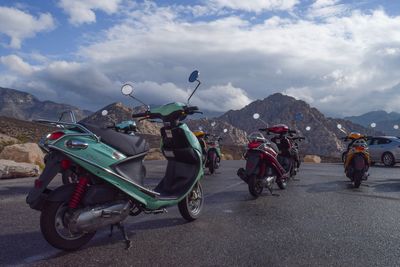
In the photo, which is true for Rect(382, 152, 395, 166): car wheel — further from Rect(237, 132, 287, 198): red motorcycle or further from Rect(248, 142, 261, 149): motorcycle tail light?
Rect(248, 142, 261, 149): motorcycle tail light

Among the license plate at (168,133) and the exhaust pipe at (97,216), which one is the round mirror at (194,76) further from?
the exhaust pipe at (97,216)

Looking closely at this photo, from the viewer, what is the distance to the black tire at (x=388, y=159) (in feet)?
60.2

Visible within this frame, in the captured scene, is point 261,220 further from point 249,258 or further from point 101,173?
point 101,173

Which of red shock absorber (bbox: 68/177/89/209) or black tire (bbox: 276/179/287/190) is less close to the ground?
red shock absorber (bbox: 68/177/89/209)

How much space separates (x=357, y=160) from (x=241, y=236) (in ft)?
19.4

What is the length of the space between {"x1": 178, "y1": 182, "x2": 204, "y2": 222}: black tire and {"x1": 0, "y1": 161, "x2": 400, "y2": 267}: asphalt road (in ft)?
0.39

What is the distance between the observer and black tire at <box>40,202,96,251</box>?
12.4 ft

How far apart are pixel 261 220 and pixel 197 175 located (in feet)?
3.84

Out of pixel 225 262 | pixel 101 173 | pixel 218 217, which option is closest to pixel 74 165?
pixel 101 173

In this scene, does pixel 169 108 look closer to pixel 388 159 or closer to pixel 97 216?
pixel 97 216

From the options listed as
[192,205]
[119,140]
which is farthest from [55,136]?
[192,205]

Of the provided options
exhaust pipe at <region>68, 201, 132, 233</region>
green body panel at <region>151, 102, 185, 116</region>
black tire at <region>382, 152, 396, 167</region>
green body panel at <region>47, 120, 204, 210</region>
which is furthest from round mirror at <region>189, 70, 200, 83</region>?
black tire at <region>382, 152, 396, 167</region>

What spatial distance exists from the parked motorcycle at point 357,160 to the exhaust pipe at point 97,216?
703 cm

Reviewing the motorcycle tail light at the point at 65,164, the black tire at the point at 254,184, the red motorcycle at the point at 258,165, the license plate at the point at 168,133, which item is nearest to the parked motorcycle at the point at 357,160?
the red motorcycle at the point at 258,165
